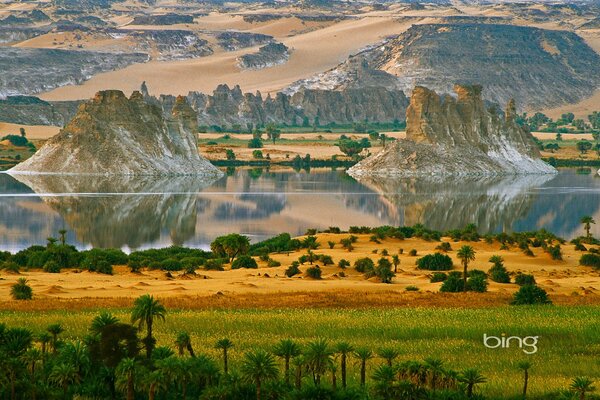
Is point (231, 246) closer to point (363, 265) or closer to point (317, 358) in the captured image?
point (363, 265)

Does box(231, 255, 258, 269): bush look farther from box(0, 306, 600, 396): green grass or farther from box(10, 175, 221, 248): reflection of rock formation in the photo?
box(0, 306, 600, 396): green grass

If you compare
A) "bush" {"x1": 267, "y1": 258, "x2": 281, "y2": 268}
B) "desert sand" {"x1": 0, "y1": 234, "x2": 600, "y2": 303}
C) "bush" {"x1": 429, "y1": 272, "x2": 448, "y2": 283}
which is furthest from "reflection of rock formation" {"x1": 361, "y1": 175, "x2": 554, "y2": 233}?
"bush" {"x1": 429, "y1": 272, "x2": 448, "y2": 283}

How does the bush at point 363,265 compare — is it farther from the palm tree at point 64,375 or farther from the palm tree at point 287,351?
the palm tree at point 64,375

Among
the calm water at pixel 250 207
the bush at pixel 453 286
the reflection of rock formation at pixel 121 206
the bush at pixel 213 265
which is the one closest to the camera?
the bush at pixel 453 286

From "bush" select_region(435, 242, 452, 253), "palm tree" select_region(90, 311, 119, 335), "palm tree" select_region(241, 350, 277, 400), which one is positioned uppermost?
"palm tree" select_region(90, 311, 119, 335)

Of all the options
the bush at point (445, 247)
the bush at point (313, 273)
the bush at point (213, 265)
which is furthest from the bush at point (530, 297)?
the bush at point (445, 247)

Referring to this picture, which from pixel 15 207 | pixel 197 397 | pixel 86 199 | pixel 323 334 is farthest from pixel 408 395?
pixel 86 199

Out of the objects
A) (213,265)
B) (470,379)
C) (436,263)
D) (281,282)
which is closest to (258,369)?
(470,379)
